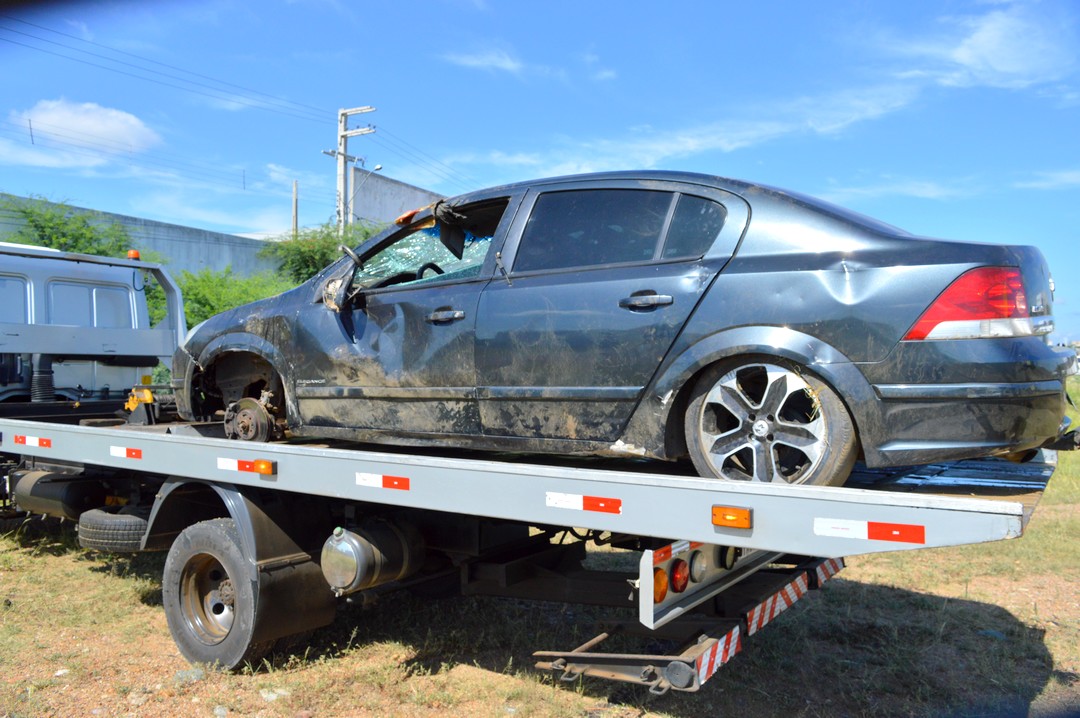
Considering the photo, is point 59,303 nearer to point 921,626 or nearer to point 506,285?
point 506,285

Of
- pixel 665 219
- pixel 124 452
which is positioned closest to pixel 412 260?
pixel 665 219

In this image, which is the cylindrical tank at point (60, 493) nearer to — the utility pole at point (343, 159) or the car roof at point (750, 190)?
the car roof at point (750, 190)

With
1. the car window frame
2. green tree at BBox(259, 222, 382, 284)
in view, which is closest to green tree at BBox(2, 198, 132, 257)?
green tree at BBox(259, 222, 382, 284)

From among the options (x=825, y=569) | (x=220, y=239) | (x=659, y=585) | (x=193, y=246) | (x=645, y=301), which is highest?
(x=220, y=239)

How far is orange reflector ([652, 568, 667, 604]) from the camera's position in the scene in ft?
10.0

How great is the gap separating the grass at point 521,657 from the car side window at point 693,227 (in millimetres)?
2145

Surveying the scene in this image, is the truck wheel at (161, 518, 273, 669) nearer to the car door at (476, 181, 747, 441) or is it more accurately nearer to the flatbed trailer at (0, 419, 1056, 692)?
the flatbed trailer at (0, 419, 1056, 692)

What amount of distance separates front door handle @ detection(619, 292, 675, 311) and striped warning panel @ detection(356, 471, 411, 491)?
1.19m

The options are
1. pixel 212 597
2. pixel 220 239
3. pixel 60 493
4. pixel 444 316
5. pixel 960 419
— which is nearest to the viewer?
pixel 960 419

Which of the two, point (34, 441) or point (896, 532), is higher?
point (34, 441)

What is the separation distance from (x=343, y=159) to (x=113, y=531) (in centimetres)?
2447

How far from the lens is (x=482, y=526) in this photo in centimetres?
429

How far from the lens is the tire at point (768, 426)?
2.98 meters

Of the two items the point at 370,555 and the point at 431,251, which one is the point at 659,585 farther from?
the point at 431,251
